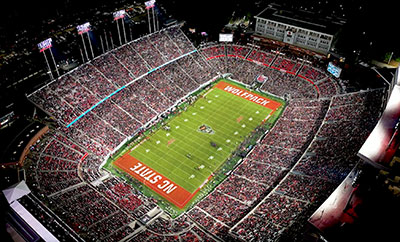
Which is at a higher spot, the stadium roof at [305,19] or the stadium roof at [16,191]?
the stadium roof at [305,19]

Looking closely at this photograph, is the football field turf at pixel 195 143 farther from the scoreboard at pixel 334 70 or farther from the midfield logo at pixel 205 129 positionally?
the scoreboard at pixel 334 70

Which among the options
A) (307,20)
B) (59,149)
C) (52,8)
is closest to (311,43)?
(307,20)

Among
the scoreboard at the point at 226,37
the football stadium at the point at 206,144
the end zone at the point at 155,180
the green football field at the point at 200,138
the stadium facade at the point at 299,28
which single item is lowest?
the end zone at the point at 155,180

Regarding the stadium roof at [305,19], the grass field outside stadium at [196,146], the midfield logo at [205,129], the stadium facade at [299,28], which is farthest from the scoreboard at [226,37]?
the midfield logo at [205,129]

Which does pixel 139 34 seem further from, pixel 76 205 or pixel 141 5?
pixel 76 205

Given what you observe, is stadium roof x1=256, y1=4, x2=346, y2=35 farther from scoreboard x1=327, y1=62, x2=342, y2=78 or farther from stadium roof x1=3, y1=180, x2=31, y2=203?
stadium roof x1=3, y1=180, x2=31, y2=203

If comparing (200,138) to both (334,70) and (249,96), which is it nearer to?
(249,96)

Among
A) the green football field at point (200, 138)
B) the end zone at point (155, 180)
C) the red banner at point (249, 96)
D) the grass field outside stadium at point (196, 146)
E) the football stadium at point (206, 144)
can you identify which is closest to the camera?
the football stadium at point (206, 144)
